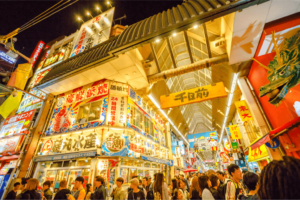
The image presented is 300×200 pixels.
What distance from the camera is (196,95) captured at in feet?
24.5

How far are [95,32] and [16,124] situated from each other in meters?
10.2

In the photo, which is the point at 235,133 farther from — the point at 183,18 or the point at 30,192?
the point at 30,192

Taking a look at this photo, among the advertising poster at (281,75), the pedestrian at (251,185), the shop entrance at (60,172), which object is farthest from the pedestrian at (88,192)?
the advertising poster at (281,75)

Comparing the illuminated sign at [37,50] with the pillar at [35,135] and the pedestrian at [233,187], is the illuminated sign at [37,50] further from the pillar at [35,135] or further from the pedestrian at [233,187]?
the pedestrian at [233,187]

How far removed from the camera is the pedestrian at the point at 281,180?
1132 mm

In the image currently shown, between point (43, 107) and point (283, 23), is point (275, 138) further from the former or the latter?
point (43, 107)

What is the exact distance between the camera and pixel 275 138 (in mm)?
5754

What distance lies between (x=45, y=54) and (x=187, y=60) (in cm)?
1775

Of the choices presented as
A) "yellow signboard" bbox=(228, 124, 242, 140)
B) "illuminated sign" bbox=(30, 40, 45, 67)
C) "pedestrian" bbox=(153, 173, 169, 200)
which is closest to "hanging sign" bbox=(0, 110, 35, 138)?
"illuminated sign" bbox=(30, 40, 45, 67)

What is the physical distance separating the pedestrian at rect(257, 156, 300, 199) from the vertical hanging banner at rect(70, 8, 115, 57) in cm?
1064

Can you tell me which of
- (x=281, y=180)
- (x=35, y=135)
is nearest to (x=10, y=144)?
(x=35, y=135)

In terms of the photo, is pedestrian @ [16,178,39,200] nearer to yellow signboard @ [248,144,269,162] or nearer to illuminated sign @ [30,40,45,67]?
yellow signboard @ [248,144,269,162]

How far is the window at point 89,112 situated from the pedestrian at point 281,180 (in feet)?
28.8

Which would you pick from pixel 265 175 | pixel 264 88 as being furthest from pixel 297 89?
pixel 265 175
